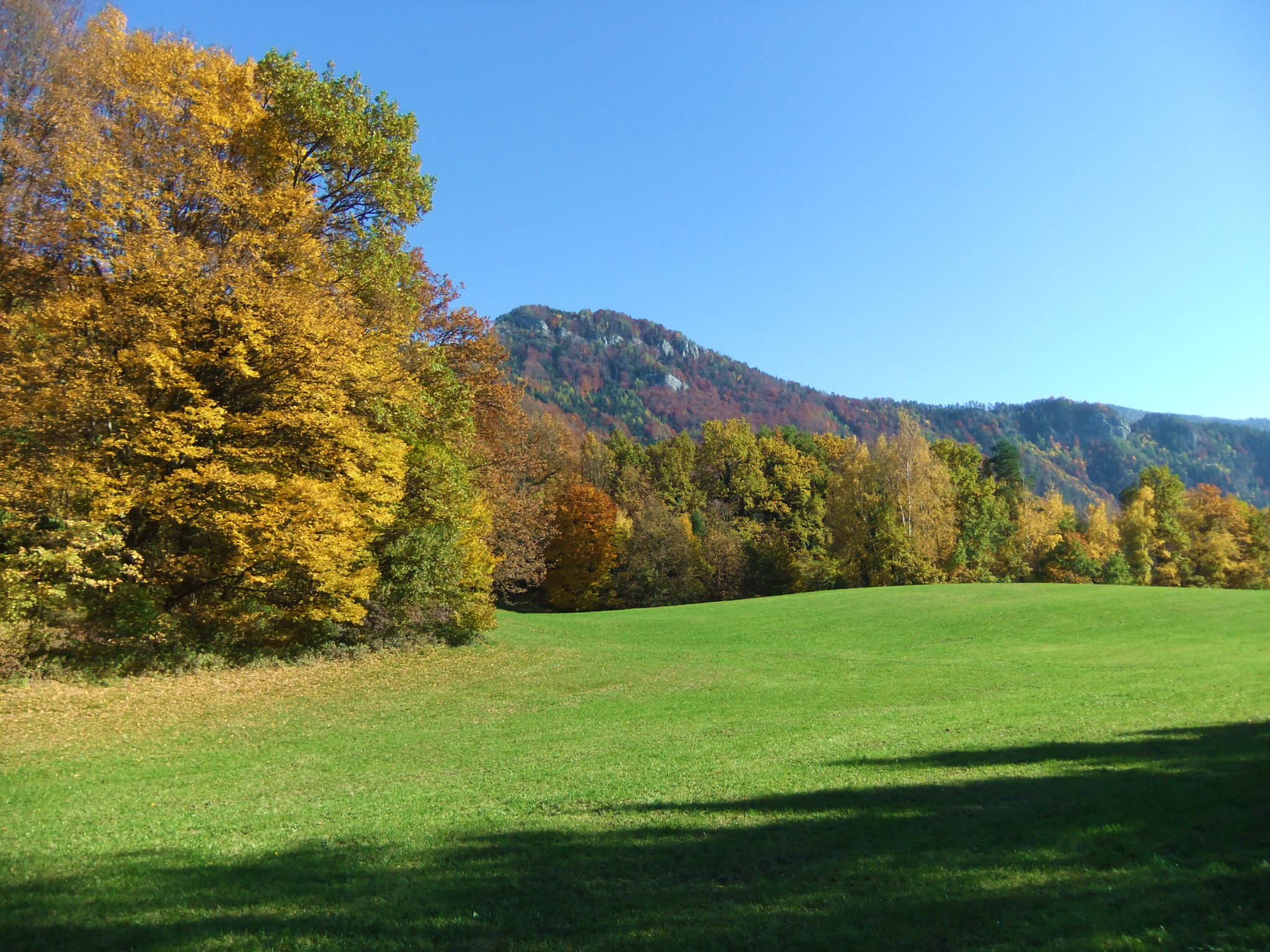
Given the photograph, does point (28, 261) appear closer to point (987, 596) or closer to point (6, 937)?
point (6, 937)

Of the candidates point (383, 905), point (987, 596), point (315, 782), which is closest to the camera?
point (383, 905)

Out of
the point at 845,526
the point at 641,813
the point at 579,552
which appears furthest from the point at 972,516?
the point at 641,813

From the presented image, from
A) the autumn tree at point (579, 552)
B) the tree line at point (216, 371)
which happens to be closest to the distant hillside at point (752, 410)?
the autumn tree at point (579, 552)

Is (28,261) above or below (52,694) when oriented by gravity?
above

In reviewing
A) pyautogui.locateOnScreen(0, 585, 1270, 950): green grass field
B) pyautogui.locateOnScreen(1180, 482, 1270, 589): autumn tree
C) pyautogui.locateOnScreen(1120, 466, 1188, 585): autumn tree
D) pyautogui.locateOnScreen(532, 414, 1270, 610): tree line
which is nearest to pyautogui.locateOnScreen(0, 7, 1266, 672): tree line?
pyautogui.locateOnScreen(0, 585, 1270, 950): green grass field

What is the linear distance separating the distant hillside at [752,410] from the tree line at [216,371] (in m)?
90.5

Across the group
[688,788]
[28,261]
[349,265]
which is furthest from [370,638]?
[688,788]

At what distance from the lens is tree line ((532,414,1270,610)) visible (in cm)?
5981

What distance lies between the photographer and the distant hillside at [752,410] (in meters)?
138

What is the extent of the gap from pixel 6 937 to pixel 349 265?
71.1 feet

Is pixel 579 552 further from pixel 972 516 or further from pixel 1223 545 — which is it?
pixel 1223 545

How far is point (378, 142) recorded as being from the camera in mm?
23125

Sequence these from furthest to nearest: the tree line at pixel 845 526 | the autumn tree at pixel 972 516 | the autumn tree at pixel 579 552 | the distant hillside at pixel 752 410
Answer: the distant hillside at pixel 752 410
the autumn tree at pixel 579 552
the autumn tree at pixel 972 516
the tree line at pixel 845 526

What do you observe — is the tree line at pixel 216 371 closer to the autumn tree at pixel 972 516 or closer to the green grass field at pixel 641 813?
the green grass field at pixel 641 813
